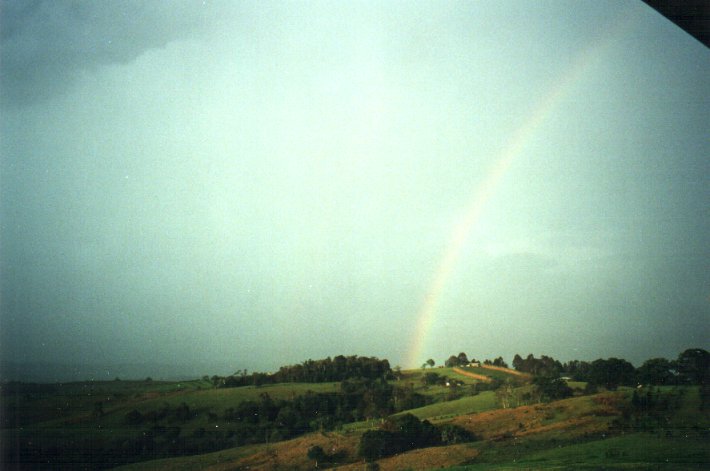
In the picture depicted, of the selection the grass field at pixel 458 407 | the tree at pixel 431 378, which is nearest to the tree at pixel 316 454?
the grass field at pixel 458 407

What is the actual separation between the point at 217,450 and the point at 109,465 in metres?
2.32

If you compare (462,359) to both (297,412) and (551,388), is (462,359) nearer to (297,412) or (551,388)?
(551,388)

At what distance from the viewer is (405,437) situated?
452 inches

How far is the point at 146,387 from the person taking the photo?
44.0 ft

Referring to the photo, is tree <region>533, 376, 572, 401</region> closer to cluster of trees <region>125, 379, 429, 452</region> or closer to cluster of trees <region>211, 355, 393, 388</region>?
cluster of trees <region>125, 379, 429, 452</region>

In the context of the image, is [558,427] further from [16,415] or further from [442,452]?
[16,415]

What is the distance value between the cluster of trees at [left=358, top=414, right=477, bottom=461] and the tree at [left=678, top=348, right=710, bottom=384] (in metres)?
7.75

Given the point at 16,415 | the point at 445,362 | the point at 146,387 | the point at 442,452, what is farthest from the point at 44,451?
the point at 445,362

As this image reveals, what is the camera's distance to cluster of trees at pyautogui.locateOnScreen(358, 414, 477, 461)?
1080cm

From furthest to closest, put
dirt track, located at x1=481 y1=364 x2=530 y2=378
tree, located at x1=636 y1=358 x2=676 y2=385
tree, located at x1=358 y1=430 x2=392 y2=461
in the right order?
dirt track, located at x1=481 y1=364 x2=530 y2=378 → tree, located at x1=636 y1=358 x2=676 y2=385 → tree, located at x1=358 y1=430 x2=392 y2=461

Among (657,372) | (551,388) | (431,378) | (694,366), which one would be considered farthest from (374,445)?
(694,366)

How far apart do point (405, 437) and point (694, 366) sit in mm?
9957

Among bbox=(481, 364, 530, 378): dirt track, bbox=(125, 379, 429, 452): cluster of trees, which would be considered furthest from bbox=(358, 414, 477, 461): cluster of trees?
bbox=(481, 364, 530, 378): dirt track

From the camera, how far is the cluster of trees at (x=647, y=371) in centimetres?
1424
